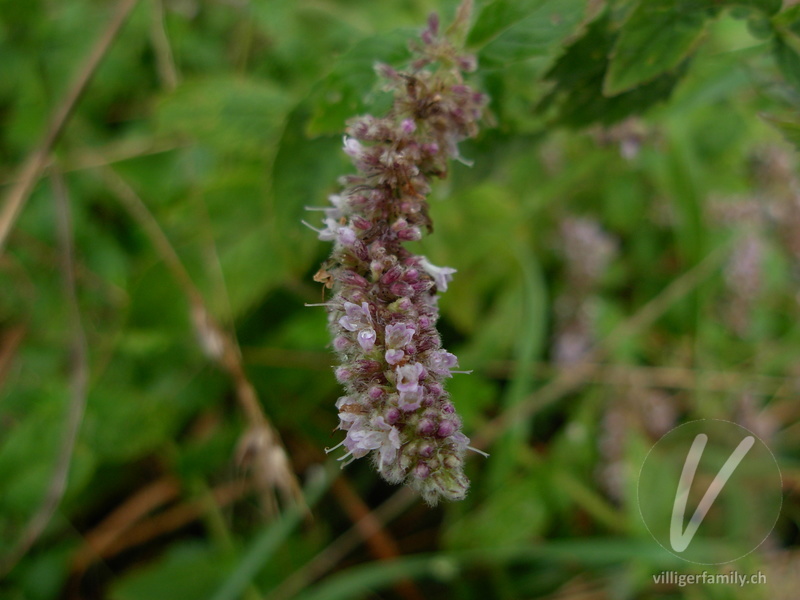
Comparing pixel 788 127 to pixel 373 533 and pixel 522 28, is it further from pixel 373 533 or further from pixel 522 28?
pixel 373 533

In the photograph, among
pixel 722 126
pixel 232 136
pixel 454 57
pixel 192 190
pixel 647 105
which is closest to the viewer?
pixel 454 57

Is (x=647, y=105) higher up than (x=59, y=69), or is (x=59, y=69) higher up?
(x=59, y=69)

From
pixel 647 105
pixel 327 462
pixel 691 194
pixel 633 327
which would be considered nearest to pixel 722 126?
pixel 691 194

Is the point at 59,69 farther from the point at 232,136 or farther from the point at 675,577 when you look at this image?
the point at 675,577

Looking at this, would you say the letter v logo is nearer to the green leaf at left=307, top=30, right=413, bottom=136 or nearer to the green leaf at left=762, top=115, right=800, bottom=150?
the green leaf at left=762, top=115, right=800, bottom=150

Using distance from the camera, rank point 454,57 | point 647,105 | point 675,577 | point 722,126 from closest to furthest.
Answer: point 454,57
point 647,105
point 675,577
point 722,126

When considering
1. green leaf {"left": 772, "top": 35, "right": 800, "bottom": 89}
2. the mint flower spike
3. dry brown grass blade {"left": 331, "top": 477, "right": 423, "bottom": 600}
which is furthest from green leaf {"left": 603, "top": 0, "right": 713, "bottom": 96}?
dry brown grass blade {"left": 331, "top": 477, "right": 423, "bottom": 600}
